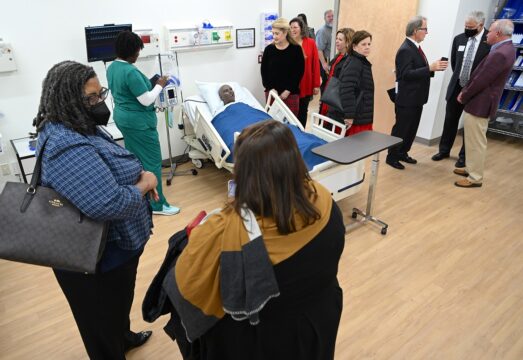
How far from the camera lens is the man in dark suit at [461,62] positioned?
13.0 ft

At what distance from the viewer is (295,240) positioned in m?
1.05

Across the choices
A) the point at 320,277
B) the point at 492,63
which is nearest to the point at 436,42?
the point at 492,63

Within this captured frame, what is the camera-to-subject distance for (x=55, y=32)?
3377 millimetres

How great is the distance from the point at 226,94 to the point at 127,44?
52.4 inches

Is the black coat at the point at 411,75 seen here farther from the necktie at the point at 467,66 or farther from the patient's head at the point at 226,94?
the patient's head at the point at 226,94

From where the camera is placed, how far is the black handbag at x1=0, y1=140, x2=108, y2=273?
1.37 m

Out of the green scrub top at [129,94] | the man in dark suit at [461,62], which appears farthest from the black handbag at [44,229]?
the man in dark suit at [461,62]

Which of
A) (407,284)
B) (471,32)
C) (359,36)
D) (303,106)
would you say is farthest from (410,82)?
(407,284)

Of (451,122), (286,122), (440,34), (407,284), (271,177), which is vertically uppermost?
(440,34)

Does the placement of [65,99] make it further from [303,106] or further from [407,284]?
[303,106]

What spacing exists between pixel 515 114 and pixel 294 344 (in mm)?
5228

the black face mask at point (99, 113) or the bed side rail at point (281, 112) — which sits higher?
the black face mask at point (99, 113)

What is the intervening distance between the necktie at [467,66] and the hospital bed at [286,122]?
153 centimetres

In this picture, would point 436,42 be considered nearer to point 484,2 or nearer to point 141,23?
point 484,2
